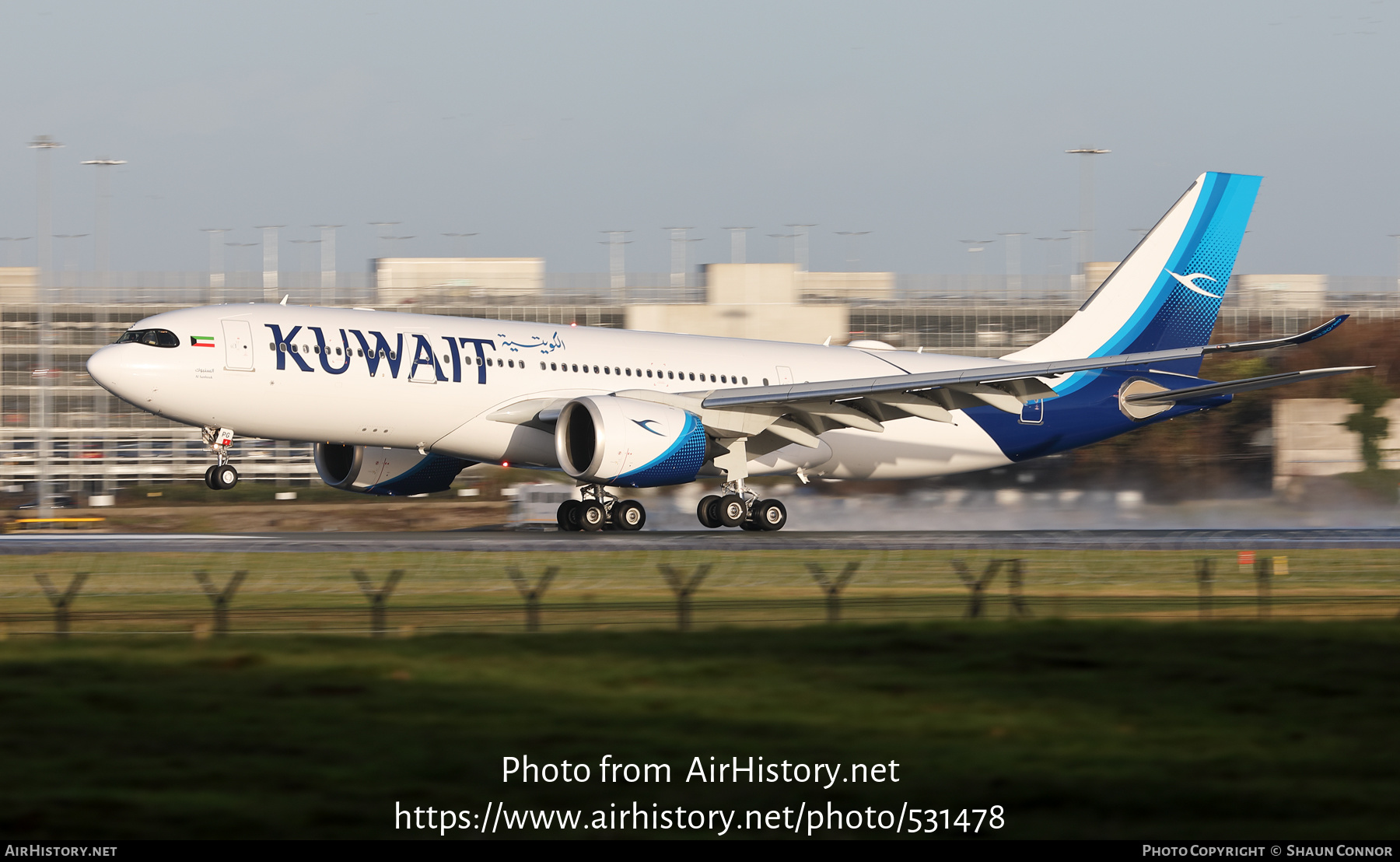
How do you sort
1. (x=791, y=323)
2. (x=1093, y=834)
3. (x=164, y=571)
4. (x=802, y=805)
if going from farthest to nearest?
(x=791, y=323)
(x=164, y=571)
(x=802, y=805)
(x=1093, y=834)

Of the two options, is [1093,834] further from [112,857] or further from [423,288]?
[423,288]

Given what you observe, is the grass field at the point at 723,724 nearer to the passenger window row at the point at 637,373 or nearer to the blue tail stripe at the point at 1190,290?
the passenger window row at the point at 637,373

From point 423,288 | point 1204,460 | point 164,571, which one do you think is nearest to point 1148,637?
point 164,571

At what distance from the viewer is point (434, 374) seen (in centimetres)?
3416

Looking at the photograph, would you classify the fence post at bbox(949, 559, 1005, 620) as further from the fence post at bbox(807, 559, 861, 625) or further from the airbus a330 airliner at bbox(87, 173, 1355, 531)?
the airbus a330 airliner at bbox(87, 173, 1355, 531)

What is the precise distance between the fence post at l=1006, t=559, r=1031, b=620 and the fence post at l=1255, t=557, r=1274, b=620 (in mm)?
3065

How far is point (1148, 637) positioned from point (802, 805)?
8622 millimetres

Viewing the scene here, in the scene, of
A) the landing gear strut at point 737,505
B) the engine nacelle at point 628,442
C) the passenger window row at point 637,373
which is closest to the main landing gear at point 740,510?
the landing gear strut at point 737,505

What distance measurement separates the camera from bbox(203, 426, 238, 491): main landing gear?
107 feet

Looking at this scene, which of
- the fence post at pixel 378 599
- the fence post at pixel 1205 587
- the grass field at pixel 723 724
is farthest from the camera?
the fence post at pixel 1205 587

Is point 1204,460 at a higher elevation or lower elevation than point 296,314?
lower

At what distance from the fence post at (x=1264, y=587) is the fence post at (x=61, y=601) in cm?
1536

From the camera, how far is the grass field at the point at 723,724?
10.0 m

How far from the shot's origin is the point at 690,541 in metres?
32.9
